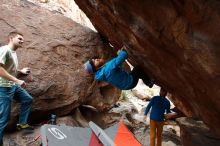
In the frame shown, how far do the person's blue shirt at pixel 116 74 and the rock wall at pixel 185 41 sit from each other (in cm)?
63

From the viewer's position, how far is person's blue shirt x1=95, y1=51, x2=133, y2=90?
5.51 metres

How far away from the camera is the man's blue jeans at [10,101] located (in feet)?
21.5

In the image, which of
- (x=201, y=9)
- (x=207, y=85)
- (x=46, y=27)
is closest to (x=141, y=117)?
(x=46, y=27)

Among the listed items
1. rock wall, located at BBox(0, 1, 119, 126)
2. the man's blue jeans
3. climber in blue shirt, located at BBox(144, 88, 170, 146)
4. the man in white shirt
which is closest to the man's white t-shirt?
the man in white shirt

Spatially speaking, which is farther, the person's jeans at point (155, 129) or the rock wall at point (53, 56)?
the rock wall at point (53, 56)

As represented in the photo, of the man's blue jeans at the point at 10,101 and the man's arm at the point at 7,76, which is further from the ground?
the man's arm at the point at 7,76

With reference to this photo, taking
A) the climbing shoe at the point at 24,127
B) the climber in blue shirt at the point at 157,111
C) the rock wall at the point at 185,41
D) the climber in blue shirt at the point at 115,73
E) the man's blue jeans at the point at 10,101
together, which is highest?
the rock wall at the point at 185,41

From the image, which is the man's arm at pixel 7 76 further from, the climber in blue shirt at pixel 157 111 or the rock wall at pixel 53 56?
the climber in blue shirt at pixel 157 111

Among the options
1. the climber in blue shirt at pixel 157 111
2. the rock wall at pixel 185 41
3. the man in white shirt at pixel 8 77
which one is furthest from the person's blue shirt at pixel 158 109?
the man in white shirt at pixel 8 77

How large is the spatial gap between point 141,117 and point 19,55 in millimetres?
4953

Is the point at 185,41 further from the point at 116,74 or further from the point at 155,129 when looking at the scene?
the point at 155,129

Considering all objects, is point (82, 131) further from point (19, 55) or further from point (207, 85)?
point (19, 55)

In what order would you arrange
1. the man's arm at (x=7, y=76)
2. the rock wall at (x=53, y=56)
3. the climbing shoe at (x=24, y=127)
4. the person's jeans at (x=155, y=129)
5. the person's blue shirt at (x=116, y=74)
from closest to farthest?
the person's blue shirt at (x=116, y=74), the man's arm at (x=7, y=76), the person's jeans at (x=155, y=129), the climbing shoe at (x=24, y=127), the rock wall at (x=53, y=56)

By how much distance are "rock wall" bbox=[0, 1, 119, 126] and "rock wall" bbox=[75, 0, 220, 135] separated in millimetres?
3965
